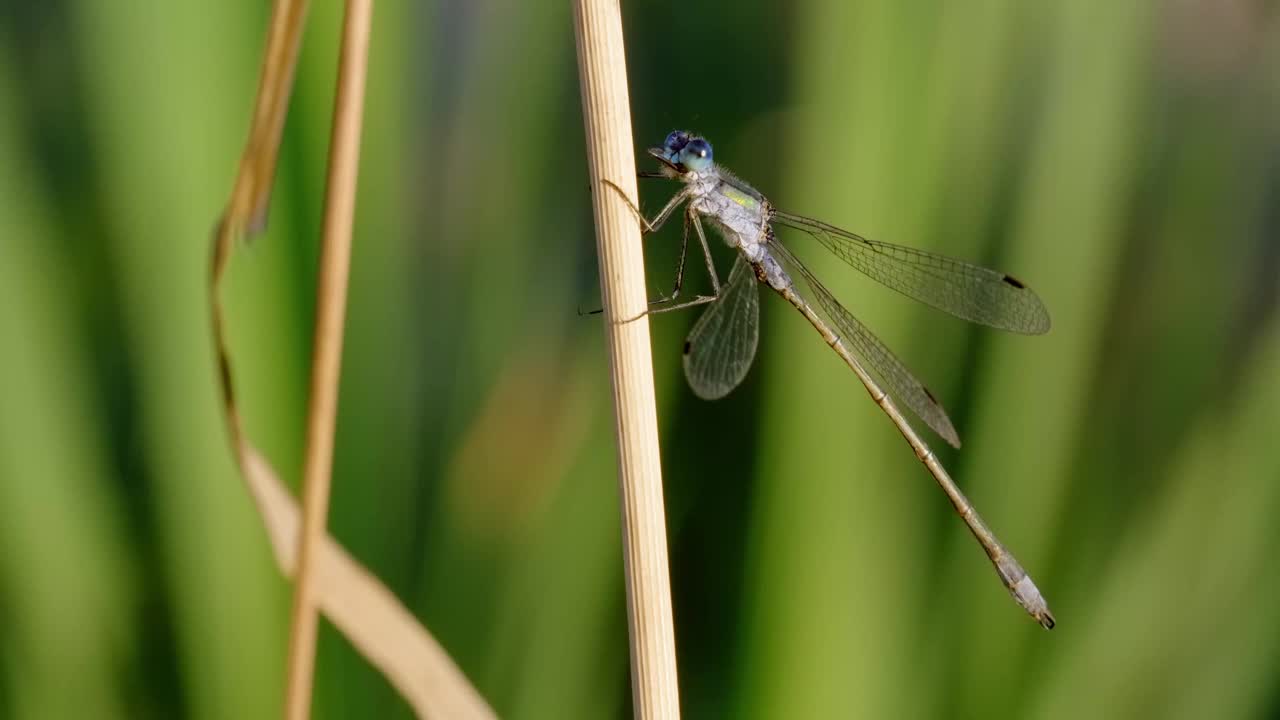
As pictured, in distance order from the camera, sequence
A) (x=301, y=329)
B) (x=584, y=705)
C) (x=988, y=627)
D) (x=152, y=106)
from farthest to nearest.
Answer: (x=988, y=627)
(x=584, y=705)
(x=301, y=329)
(x=152, y=106)

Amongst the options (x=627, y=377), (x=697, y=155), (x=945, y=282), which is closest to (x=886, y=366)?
(x=945, y=282)

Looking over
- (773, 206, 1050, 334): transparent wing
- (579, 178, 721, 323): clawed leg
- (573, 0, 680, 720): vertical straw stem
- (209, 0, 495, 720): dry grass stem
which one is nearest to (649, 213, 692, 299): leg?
(579, 178, 721, 323): clawed leg

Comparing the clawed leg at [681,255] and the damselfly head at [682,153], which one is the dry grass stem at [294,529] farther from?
the damselfly head at [682,153]

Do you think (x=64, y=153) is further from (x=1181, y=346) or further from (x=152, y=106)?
(x=1181, y=346)

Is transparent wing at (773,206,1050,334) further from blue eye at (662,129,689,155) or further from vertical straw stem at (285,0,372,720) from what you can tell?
vertical straw stem at (285,0,372,720)

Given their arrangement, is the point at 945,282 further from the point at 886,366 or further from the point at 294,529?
the point at 294,529

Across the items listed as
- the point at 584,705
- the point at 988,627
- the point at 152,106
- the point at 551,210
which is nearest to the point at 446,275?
the point at 551,210
